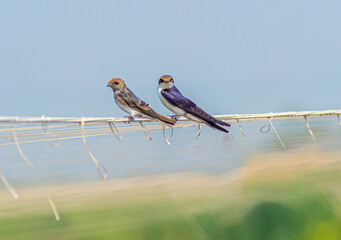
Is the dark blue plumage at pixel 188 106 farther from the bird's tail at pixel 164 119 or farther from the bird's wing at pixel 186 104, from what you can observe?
the bird's tail at pixel 164 119

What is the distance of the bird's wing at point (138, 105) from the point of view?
2469mm

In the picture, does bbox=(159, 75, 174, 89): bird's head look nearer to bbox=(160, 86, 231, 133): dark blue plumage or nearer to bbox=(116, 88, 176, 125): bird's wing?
bbox=(160, 86, 231, 133): dark blue plumage

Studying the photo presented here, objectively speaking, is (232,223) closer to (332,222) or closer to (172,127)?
(332,222)

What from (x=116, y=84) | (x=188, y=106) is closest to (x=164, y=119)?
(x=188, y=106)

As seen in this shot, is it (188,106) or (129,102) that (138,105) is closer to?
(129,102)

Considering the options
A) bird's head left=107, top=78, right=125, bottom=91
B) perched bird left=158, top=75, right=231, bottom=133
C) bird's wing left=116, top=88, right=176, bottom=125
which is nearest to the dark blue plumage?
perched bird left=158, top=75, right=231, bottom=133

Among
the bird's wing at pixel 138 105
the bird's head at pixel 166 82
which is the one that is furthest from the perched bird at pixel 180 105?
the bird's wing at pixel 138 105

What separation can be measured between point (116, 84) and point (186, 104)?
50 centimetres

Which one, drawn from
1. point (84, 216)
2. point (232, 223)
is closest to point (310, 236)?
point (232, 223)

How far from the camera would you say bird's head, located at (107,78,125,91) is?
9.86 ft

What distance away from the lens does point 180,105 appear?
2764 mm

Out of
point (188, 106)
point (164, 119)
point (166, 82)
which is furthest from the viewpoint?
point (166, 82)

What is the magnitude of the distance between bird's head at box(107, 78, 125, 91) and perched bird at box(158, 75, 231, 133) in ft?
0.75

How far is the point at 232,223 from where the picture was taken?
1111 centimetres
